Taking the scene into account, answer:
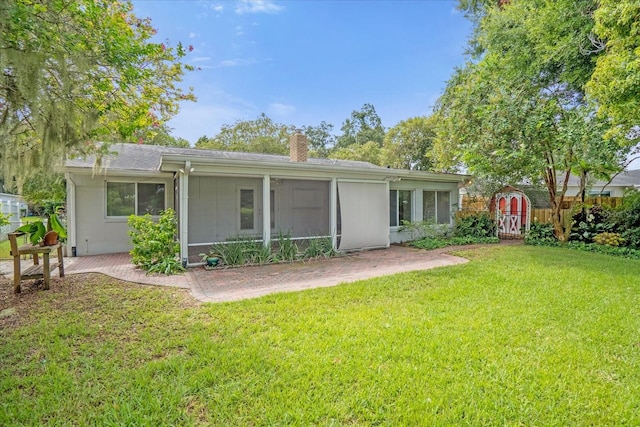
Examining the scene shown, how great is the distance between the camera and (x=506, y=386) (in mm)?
2893

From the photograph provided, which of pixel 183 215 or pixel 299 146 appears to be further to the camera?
pixel 299 146

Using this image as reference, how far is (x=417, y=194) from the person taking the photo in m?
12.4

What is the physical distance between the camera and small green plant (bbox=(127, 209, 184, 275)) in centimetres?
748

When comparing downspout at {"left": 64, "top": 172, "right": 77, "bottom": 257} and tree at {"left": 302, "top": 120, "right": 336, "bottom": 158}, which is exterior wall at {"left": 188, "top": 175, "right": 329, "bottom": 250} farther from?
tree at {"left": 302, "top": 120, "right": 336, "bottom": 158}

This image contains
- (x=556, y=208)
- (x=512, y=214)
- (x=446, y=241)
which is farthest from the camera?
(x=512, y=214)

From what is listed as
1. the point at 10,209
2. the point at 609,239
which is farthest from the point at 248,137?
the point at 609,239

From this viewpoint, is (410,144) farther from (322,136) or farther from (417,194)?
(322,136)

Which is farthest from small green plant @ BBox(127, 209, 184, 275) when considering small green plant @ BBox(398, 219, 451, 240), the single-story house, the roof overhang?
small green plant @ BBox(398, 219, 451, 240)

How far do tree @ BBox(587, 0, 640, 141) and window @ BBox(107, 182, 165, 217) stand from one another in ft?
38.3

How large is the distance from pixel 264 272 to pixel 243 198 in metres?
5.03

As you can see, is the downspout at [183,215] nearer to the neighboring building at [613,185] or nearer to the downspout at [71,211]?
the downspout at [71,211]

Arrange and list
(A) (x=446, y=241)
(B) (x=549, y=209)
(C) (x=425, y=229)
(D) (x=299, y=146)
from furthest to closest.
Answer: (B) (x=549, y=209)
(C) (x=425, y=229)
(A) (x=446, y=241)
(D) (x=299, y=146)

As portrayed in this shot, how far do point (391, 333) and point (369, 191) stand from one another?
6791 millimetres

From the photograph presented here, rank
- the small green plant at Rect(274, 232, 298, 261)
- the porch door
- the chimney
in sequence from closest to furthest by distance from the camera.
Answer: the small green plant at Rect(274, 232, 298, 261), the chimney, the porch door
